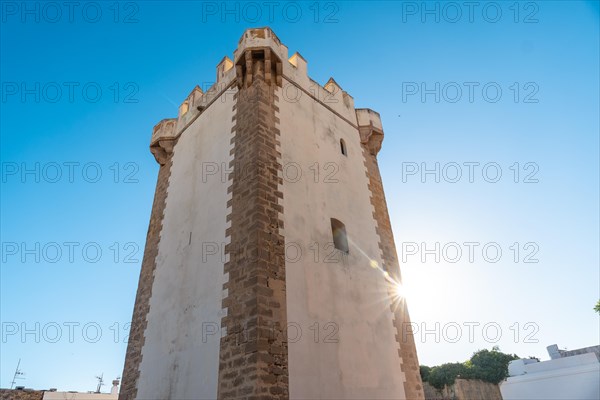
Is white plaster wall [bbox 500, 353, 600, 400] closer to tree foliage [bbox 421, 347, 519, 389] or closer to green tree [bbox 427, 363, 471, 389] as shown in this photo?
tree foliage [bbox 421, 347, 519, 389]

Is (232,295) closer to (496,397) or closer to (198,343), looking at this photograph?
(198,343)

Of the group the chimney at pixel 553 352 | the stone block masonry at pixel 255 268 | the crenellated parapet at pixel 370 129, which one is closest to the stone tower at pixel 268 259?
the stone block masonry at pixel 255 268

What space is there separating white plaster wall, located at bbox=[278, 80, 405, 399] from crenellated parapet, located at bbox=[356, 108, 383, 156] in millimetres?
2068

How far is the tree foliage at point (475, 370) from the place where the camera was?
99.5 ft

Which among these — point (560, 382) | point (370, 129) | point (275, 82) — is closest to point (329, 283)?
point (275, 82)

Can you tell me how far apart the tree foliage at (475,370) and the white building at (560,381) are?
119 cm

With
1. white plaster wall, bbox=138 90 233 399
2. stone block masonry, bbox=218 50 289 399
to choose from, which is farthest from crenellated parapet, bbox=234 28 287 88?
white plaster wall, bbox=138 90 233 399

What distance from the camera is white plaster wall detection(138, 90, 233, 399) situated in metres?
7.77

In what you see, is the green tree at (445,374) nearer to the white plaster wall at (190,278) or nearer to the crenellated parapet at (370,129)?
the crenellated parapet at (370,129)

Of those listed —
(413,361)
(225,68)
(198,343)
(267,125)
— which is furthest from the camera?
A: (225,68)

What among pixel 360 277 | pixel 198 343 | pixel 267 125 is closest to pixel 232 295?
pixel 198 343

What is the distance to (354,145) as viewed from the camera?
13109 mm

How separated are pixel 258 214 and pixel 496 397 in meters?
33.9

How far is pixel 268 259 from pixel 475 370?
3208 centimetres
